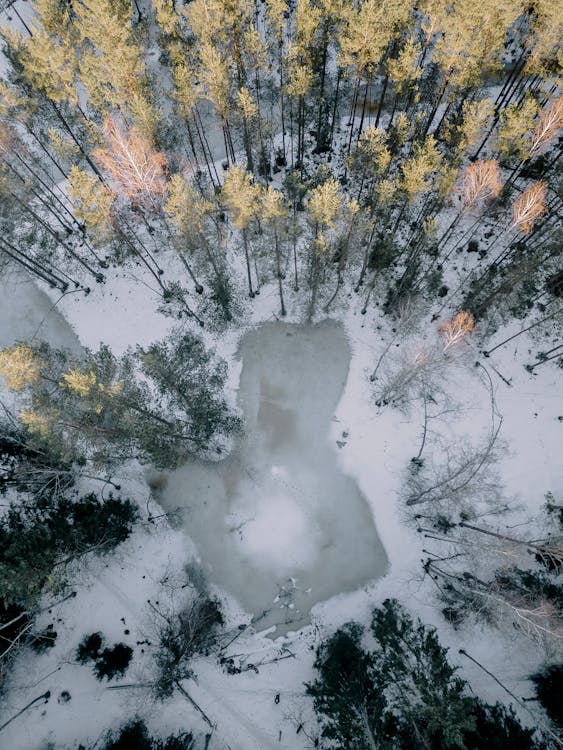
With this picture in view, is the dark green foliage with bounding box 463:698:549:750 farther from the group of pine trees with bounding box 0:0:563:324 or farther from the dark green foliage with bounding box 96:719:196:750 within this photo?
the group of pine trees with bounding box 0:0:563:324

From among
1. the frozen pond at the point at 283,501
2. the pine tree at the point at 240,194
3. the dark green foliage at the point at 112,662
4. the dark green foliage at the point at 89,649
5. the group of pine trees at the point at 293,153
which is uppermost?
the group of pine trees at the point at 293,153

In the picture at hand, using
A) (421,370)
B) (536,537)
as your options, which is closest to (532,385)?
(421,370)

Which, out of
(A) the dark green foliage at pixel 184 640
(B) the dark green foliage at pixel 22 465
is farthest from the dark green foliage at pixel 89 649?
(B) the dark green foliage at pixel 22 465

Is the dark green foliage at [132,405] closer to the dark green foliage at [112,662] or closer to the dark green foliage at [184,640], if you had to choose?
the dark green foliage at [184,640]

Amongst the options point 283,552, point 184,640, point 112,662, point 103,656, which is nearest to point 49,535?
point 103,656

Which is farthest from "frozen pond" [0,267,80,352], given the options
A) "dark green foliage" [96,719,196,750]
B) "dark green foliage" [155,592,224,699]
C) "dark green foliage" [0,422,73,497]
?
"dark green foliage" [96,719,196,750]

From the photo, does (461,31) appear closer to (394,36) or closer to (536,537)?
(394,36)
